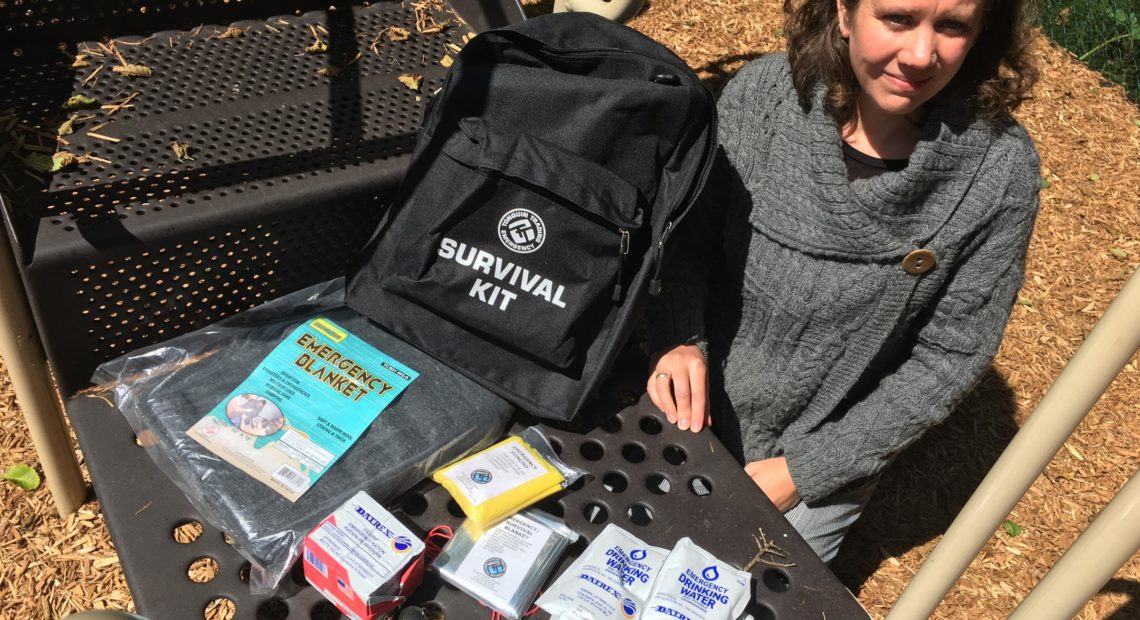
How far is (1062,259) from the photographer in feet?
12.0

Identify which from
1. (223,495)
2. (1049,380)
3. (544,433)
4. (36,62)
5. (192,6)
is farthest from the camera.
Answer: (1049,380)

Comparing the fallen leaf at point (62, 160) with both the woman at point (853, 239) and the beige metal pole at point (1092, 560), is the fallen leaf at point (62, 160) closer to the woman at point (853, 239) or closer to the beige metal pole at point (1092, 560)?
the woman at point (853, 239)

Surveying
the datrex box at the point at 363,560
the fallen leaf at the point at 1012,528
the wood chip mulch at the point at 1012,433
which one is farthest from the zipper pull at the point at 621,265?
the fallen leaf at the point at 1012,528

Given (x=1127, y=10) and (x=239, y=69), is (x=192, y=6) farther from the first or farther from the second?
(x=1127, y=10)

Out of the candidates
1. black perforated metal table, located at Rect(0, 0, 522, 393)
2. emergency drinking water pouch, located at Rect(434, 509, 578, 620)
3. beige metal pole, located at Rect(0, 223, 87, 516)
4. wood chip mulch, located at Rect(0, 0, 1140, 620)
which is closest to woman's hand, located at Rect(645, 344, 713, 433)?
emergency drinking water pouch, located at Rect(434, 509, 578, 620)

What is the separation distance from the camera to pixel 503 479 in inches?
55.8

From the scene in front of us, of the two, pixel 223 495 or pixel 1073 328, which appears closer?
pixel 223 495

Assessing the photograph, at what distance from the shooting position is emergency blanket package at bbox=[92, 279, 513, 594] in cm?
132

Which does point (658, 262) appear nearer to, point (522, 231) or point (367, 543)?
point (522, 231)

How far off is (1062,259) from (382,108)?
2.98 m

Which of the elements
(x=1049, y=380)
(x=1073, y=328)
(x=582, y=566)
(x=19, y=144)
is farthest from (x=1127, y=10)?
(x=19, y=144)

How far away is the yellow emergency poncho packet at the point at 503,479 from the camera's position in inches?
53.7

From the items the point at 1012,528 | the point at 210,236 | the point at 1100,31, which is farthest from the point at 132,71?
the point at 1100,31

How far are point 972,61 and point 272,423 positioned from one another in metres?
1.47
